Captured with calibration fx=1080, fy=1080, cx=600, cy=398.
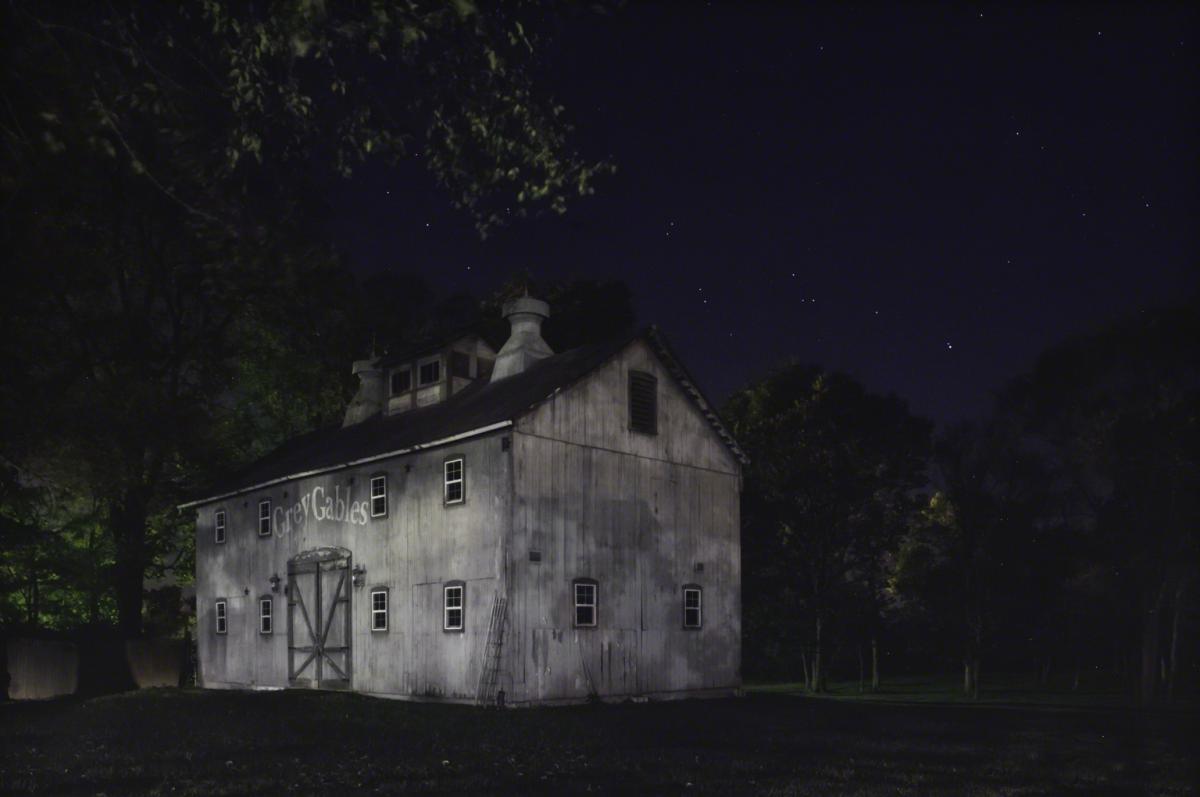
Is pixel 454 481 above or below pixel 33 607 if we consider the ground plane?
above

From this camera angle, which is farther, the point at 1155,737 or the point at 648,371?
the point at 648,371

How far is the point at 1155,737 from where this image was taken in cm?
1931

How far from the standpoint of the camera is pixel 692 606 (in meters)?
27.9

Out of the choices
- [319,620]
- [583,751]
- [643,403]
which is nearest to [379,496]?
[319,620]

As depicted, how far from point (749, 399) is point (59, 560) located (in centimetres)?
2858

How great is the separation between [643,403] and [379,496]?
284 inches

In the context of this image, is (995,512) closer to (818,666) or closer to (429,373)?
(818,666)

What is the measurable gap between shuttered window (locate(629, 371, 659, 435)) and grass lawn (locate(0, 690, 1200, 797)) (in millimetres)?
6945

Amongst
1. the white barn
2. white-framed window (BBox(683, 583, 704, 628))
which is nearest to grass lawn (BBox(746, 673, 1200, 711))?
white-framed window (BBox(683, 583, 704, 628))

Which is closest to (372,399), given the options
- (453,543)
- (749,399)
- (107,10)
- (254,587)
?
(254,587)

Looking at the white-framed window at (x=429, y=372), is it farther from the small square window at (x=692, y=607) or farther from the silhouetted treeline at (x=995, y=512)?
the silhouetted treeline at (x=995, y=512)

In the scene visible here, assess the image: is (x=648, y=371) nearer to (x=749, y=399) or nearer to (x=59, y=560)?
(x=749, y=399)

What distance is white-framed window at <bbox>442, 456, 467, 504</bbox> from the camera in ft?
82.7

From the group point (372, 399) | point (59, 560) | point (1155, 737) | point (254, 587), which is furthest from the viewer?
point (59, 560)
